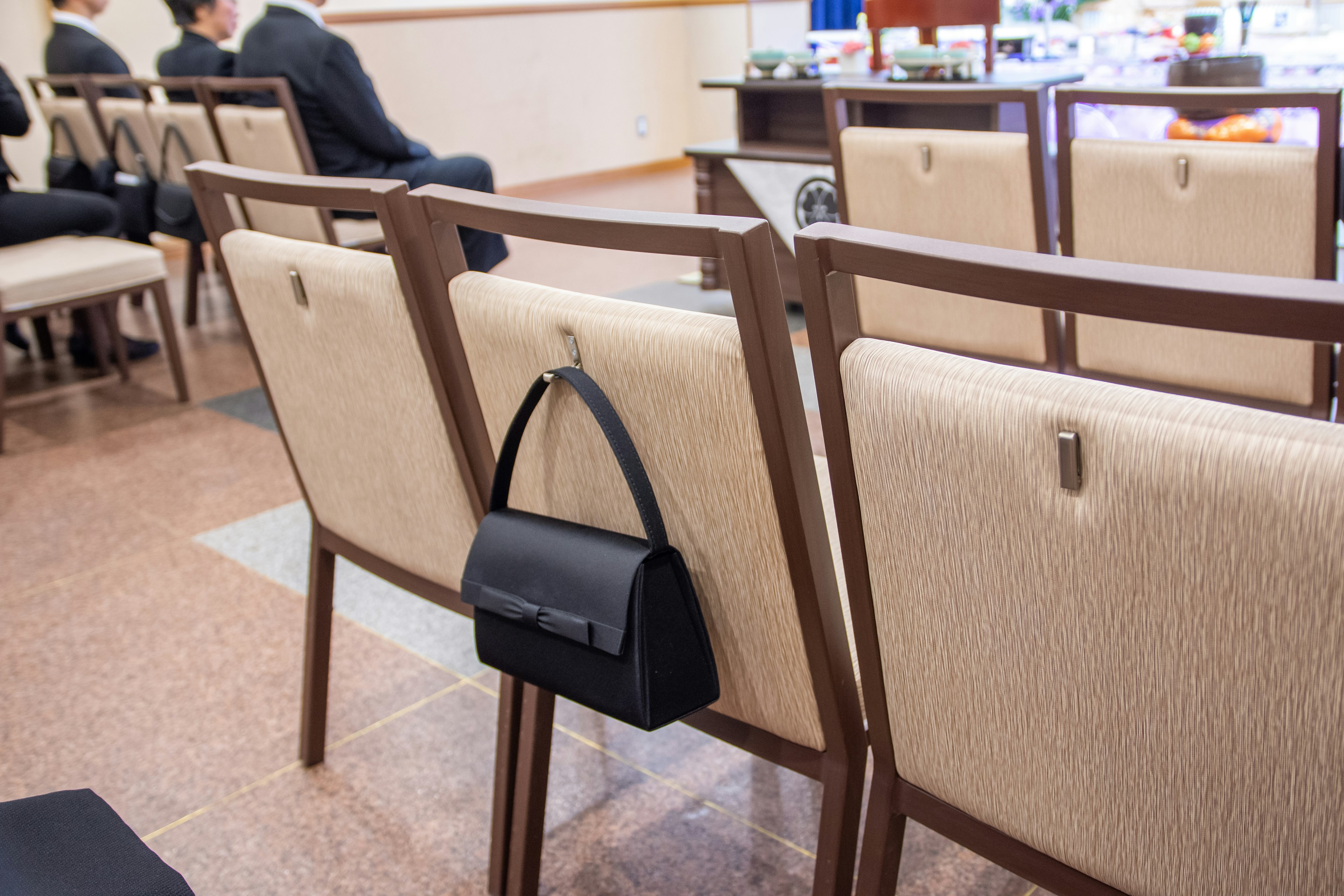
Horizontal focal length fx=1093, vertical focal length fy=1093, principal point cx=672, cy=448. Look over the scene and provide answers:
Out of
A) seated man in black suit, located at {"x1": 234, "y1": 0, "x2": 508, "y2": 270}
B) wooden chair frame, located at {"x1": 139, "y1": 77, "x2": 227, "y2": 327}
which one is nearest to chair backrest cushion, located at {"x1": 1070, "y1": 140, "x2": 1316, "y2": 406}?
seated man in black suit, located at {"x1": 234, "y1": 0, "x2": 508, "y2": 270}

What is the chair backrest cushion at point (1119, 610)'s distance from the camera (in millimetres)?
553

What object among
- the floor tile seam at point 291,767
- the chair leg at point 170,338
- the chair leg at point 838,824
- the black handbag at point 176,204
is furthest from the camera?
the black handbag at point 176,204

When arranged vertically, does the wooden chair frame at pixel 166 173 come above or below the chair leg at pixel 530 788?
above

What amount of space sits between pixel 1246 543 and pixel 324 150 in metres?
3.40

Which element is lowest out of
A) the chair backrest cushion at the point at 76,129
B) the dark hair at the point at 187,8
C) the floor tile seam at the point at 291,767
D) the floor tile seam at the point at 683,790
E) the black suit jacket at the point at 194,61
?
the floor tile seam at the point at 683,790

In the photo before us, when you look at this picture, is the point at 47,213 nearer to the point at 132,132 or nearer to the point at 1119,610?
the point at 132,132

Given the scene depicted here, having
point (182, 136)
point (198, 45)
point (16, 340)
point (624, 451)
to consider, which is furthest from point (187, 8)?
point (624, 451)

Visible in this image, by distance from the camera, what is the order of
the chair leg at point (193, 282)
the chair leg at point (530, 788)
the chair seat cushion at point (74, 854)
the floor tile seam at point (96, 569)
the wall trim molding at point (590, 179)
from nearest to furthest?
the chair seat cushion at point (74, 854)
the chair leg at point (530, 788)
the floor tile seam at point (96, 569)
the chair leg at point (193, 282)
the wall trim molding at point (590, 179)

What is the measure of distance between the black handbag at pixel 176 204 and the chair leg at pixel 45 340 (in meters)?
0.59

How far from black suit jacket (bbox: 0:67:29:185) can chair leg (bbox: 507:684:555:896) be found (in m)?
2.97

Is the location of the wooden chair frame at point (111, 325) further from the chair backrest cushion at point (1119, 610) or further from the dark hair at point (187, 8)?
the chair backrest cushion at point (1119, 610)

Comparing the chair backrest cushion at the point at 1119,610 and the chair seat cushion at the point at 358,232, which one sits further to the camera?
the chair seat cushion at the point at 358,232

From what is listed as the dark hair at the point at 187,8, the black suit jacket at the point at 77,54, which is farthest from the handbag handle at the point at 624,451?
the black suit jacket at the point at 77,54

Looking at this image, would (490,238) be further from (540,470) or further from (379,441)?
(540,470)
